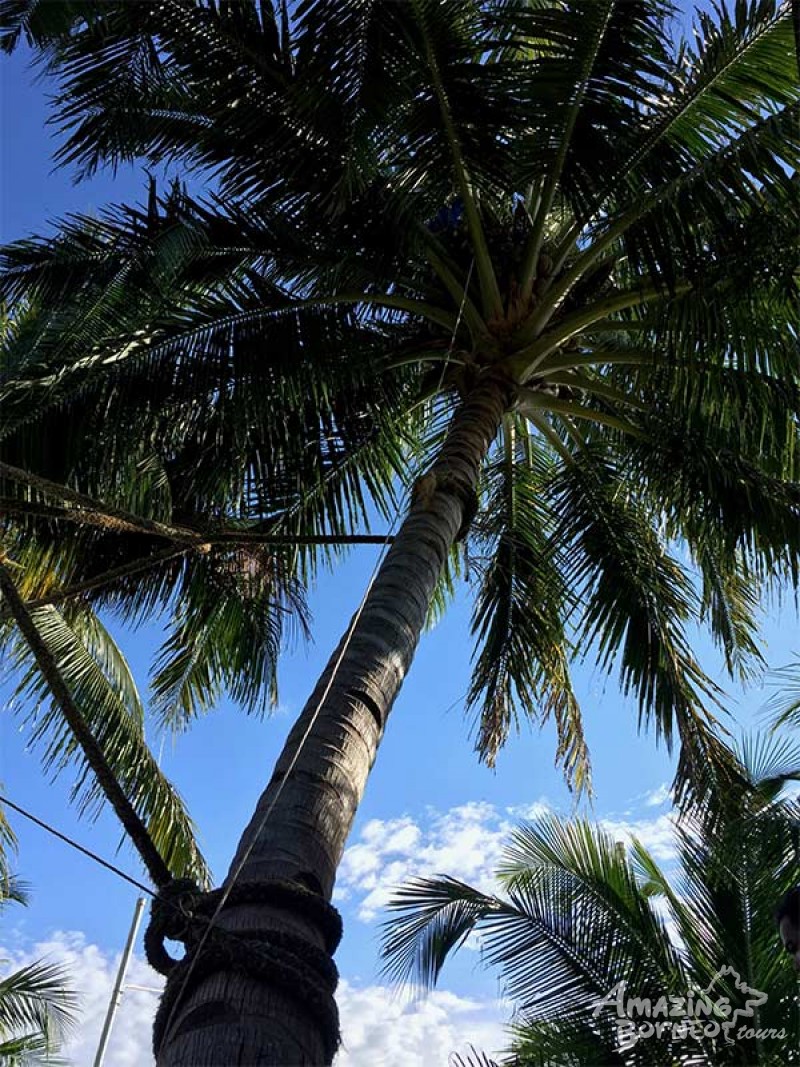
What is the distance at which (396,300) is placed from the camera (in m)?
5.93

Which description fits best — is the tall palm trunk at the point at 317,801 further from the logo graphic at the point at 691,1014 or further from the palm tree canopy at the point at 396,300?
the logo graphic at the point at 691,1014

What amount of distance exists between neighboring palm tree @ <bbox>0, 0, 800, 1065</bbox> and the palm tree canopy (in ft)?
0.06

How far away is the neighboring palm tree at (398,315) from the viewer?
4855 millimetres

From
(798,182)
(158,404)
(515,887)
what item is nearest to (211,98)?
(158,404)

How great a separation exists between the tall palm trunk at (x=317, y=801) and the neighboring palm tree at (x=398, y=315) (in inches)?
1.1

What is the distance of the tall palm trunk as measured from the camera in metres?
2.27

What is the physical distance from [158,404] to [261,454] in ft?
2.54

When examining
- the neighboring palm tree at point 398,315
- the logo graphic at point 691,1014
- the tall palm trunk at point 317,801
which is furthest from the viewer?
the logo graphic at point 691,1014

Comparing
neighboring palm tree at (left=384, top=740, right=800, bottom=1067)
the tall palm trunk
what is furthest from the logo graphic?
the tall palm trunk

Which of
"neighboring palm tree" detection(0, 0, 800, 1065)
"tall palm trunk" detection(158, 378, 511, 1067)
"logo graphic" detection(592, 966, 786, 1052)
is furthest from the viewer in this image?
"logo graphic" detection(592, 966, 786, 1052)

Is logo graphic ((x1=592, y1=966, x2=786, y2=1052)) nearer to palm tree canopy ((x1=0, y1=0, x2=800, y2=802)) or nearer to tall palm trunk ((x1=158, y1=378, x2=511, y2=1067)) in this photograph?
palm tree canopy ((x1=0, y1=0, x2=800, y2=802))

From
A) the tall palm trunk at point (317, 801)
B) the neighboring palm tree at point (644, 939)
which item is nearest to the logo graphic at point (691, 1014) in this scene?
the neighboring palm tree at point (644, 939)

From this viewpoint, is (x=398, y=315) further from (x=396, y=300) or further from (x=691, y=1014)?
(x=691, y=1014)

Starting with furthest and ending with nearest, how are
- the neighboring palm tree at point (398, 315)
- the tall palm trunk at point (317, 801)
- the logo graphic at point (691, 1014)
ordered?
the logo graphic at point (691, 1014)
the neighboring palm tree at point (398, 315)
the tall palm trunk at point (317, 801)
